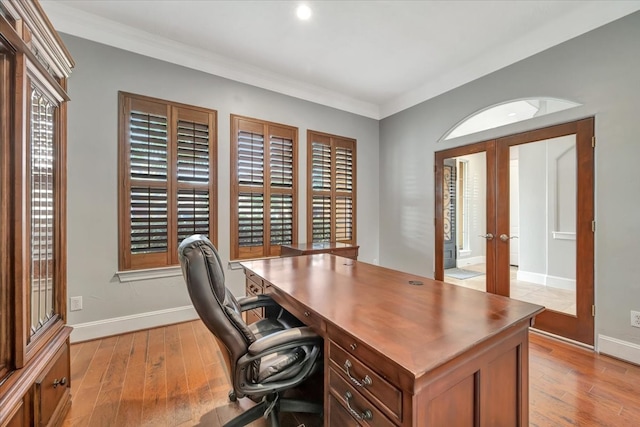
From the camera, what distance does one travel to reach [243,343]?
1.20 meters

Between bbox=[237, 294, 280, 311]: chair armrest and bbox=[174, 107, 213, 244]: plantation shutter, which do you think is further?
bbox=[174, 107, 213, 244]: plantation shutter

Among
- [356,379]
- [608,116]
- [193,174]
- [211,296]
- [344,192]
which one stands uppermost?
[608,116]

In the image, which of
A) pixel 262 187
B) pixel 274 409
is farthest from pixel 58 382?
pixel 262 187

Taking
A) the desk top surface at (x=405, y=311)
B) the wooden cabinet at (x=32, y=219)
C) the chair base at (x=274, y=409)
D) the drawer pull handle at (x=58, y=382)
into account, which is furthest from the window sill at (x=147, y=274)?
the chair base at (x=274, y=409)

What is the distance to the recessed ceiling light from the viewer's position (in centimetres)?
241

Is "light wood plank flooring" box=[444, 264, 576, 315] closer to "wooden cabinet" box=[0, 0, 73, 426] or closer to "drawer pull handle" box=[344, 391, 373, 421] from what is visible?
"drawer pull handle" box=[344, 391, 373, 421]

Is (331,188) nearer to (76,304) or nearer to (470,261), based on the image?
(470,261)

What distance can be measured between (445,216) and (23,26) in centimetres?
409

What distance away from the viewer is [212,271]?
1.18m

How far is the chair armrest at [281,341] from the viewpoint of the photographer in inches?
46.9

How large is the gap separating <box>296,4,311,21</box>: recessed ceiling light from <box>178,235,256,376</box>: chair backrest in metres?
2.33

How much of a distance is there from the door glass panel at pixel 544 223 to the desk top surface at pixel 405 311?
1873mm

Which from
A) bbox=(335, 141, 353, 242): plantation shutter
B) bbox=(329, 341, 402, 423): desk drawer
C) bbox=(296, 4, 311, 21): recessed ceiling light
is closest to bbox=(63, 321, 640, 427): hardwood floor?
bbox=(329, 341, 402, 423): desk drawer

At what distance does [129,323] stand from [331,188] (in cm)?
303
